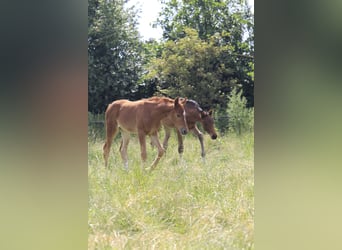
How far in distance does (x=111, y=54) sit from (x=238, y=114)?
111 centimetres

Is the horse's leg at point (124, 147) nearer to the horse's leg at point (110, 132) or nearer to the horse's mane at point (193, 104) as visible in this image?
the horse's leg at point (110, 132)

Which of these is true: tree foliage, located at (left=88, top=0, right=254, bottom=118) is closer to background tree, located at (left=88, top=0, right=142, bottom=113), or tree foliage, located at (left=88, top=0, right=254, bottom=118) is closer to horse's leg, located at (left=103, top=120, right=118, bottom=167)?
background tree, located at (left=88, top=0, right=142, bottom=113)

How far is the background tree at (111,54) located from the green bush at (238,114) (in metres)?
0.75

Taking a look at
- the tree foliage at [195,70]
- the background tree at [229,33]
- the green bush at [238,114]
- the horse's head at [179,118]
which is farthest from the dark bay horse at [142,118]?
the background tree at [229,33]

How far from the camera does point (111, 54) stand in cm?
312

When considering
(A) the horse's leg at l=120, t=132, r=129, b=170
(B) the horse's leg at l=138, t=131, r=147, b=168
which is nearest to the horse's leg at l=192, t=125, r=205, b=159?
(B) the horse's leg at l=138, t=131, r=147, b=168

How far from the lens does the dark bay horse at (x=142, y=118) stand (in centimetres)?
282

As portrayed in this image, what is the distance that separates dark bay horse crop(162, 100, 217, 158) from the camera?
112 inches
